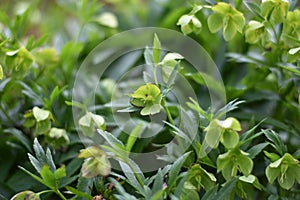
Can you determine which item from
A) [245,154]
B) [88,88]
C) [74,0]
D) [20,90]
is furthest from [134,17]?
[245,154]

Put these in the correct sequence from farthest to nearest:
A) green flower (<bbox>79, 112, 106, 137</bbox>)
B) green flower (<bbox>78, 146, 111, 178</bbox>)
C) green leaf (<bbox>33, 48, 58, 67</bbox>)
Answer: green leaf (<bbox>33, 48, 58, 67</bbox>) < green flower (<bbox>79, 112, 106, 137</bbox>) < green flower (<bbox>78, 146, 111, 178</bbox>)

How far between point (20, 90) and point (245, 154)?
0.43m

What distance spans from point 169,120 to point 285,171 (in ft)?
0.60

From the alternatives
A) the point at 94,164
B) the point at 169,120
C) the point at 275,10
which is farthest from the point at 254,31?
the point at 94,164

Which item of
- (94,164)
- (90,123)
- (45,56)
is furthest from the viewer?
(45,56)

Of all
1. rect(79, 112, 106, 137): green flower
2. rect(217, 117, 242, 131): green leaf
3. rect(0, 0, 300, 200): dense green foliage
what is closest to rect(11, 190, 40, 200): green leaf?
rect(0, 0, 300, 200): dense green foliage

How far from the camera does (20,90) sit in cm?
87

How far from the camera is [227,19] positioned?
2.48ft

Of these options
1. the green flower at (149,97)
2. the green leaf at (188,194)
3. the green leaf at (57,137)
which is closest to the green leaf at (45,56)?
the green leaf at (57,137)

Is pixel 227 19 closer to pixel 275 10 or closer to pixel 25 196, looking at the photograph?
pixel 275 10

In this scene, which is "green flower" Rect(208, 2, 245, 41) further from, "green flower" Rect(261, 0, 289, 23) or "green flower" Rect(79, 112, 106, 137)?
"green flower" Rect(79, 112, 106, 137)

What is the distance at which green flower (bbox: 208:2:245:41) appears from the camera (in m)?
0.74

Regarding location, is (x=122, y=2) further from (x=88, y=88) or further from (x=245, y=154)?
(x=245, y=154)

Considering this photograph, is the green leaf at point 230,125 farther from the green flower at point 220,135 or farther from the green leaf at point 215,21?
the green leaf at point 215,21
